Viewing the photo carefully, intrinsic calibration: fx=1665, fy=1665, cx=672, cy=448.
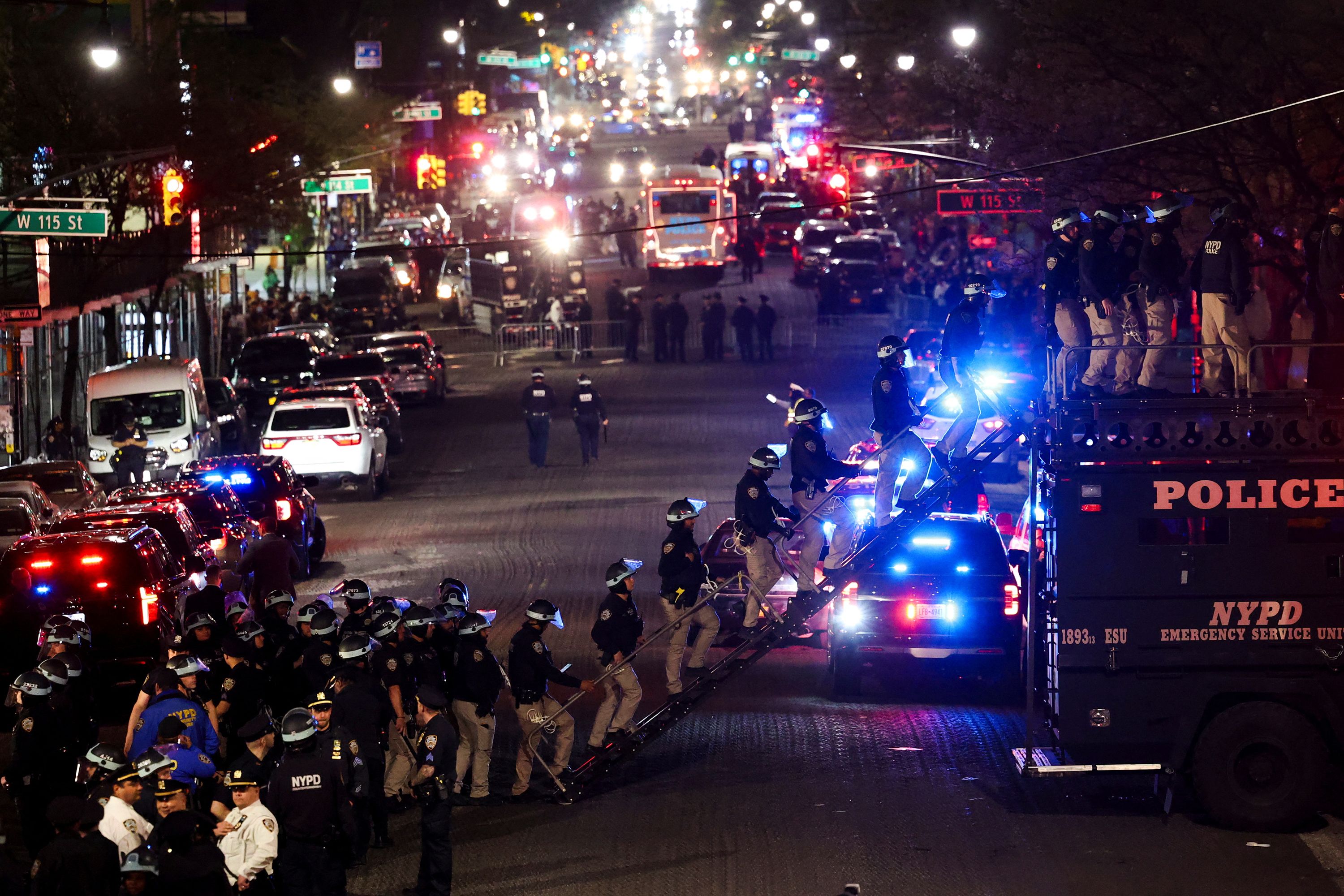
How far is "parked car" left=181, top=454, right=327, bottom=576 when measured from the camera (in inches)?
938

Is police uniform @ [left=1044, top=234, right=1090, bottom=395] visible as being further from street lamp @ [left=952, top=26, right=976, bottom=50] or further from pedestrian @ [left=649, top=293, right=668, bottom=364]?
pedestrian @ [left=649, top=293, right=668, bottom=364]

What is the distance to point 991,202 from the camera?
31562mm

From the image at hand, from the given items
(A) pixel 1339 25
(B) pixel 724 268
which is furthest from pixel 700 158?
(A) pixel 1339 25

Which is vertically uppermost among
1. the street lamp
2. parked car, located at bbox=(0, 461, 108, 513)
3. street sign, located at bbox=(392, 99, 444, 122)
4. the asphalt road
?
street sign, located at bbox=(392, 99, 444, 122)

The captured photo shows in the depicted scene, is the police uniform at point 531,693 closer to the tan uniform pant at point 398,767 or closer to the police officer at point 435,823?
the tan uniform pant at point 398,767

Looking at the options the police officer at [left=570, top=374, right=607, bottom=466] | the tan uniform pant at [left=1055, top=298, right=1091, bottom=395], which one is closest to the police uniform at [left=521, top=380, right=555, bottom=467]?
the police officer at [left=570, top=374, right=607, bottom=466]

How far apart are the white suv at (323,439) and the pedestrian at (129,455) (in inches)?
90.6

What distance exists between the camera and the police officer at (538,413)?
105 ft

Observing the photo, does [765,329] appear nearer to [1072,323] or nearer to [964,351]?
[964,351]

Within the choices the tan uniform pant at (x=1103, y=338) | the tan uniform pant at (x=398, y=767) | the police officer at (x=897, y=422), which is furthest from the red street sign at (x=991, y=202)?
the tan uniform pant at (x=398, y=767)

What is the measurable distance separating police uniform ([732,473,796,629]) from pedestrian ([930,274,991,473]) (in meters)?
1.74

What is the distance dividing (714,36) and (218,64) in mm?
144805

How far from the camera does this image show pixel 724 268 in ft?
199

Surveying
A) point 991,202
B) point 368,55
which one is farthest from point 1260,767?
point 368,55
